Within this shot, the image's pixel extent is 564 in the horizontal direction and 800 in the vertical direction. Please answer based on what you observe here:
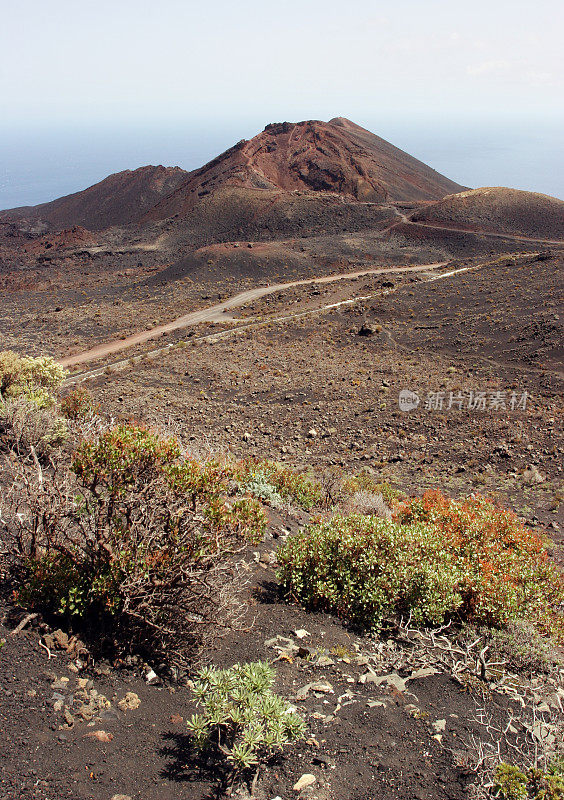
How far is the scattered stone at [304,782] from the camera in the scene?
3195mm

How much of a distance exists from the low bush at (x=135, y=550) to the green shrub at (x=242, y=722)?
818 millimetres

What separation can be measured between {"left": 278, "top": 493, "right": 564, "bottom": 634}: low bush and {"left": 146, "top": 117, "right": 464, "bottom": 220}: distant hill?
5298cm

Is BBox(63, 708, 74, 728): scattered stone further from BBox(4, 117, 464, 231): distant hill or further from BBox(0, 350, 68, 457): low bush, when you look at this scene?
BBox(4, 117, 464, 231): distant hill

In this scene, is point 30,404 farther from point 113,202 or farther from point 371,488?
point 113,202

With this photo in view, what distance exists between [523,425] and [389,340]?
949 centimetres

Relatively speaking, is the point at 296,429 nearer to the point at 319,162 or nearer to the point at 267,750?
the point at 267,750

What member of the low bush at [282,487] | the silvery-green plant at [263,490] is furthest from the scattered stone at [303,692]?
the low bush at [282,487]

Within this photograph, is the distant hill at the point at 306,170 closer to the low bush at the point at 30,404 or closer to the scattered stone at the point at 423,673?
the low bush at the point at 30,404

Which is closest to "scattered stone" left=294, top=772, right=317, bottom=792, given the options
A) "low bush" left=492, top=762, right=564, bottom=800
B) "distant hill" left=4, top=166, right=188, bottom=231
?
"low bush" left=492, top=762, right=564, bottom=800

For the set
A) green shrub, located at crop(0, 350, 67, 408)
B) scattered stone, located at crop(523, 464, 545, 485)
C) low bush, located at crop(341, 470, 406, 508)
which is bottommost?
scattered stone, located at crop(523, 464, 545, 485)

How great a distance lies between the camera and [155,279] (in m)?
38.1

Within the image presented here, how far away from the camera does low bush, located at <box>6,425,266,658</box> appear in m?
4.03

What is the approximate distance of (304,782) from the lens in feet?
10.6

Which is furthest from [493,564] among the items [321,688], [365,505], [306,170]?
[306,170]
